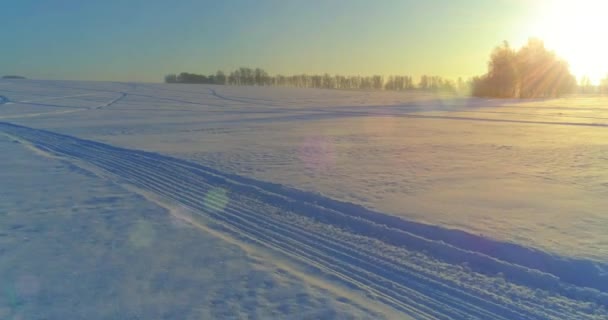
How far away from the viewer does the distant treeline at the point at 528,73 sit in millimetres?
58531

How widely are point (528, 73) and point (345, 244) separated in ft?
212

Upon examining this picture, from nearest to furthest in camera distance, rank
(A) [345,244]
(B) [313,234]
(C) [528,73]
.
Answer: (A) [345,244], (B) [313,234], (C) [528,73]

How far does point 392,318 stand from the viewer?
3414 mm

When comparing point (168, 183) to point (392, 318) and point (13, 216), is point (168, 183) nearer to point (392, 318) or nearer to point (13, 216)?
point (13, 216)

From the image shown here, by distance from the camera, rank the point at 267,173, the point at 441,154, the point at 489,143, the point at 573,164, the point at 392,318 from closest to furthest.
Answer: the point at 392,318, the point at 267,173, the point at 573,164, the point at 441,154, the point at 489,143

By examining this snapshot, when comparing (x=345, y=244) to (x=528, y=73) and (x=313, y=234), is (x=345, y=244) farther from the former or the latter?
(x=528, y=73)

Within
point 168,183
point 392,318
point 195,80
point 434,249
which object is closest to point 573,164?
point 434,249

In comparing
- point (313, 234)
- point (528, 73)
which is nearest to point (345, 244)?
point (313, 234)

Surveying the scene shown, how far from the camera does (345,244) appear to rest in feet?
16.0

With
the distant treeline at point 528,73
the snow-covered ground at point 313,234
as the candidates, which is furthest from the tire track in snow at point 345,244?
the distant treeline at point 528,73

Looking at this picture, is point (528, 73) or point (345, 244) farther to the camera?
point (528, 73)

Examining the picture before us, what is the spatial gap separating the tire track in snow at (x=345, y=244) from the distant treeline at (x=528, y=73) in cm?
6081

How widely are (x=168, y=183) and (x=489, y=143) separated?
1013 cm

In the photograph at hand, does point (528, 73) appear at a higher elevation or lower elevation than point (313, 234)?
higher
